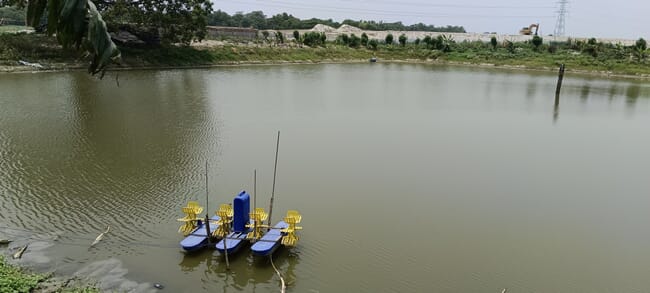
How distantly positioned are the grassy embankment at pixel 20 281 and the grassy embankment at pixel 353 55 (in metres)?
25.8

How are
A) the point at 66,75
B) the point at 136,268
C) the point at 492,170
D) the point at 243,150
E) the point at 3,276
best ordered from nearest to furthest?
1. the point at 3,276
2. the point at 136,268
3. the point at 492,170
4. the point at 243,150
5. the point at 66,75

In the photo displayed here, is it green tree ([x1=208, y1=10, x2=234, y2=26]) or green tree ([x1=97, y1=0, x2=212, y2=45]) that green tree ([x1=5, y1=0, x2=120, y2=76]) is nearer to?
green tree ([x1=97, y1=0, x2=212, y2=45])

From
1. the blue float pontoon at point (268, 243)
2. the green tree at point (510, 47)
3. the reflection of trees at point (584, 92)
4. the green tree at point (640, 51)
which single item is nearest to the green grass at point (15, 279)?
the blue float pontoon at point (268, 243)

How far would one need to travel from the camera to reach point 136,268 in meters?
7.40

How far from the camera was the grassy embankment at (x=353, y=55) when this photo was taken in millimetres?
30719

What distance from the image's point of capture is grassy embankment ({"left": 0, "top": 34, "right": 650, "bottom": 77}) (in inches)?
1209

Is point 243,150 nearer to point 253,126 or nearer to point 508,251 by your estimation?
point 253,126

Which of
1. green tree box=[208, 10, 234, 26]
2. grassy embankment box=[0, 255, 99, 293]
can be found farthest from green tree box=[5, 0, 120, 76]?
green tree box=[208, 10, 234, 26]

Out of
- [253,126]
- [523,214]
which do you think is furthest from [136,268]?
[253,126]

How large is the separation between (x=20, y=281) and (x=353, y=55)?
5562 cm

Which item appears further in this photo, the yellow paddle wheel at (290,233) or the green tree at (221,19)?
the green tree at (221,19)

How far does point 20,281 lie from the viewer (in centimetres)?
625

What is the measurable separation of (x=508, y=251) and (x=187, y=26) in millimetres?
35946

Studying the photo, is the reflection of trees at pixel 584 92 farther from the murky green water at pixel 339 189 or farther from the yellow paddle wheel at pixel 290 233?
the yellow paddle wheel at pixel 290 233
